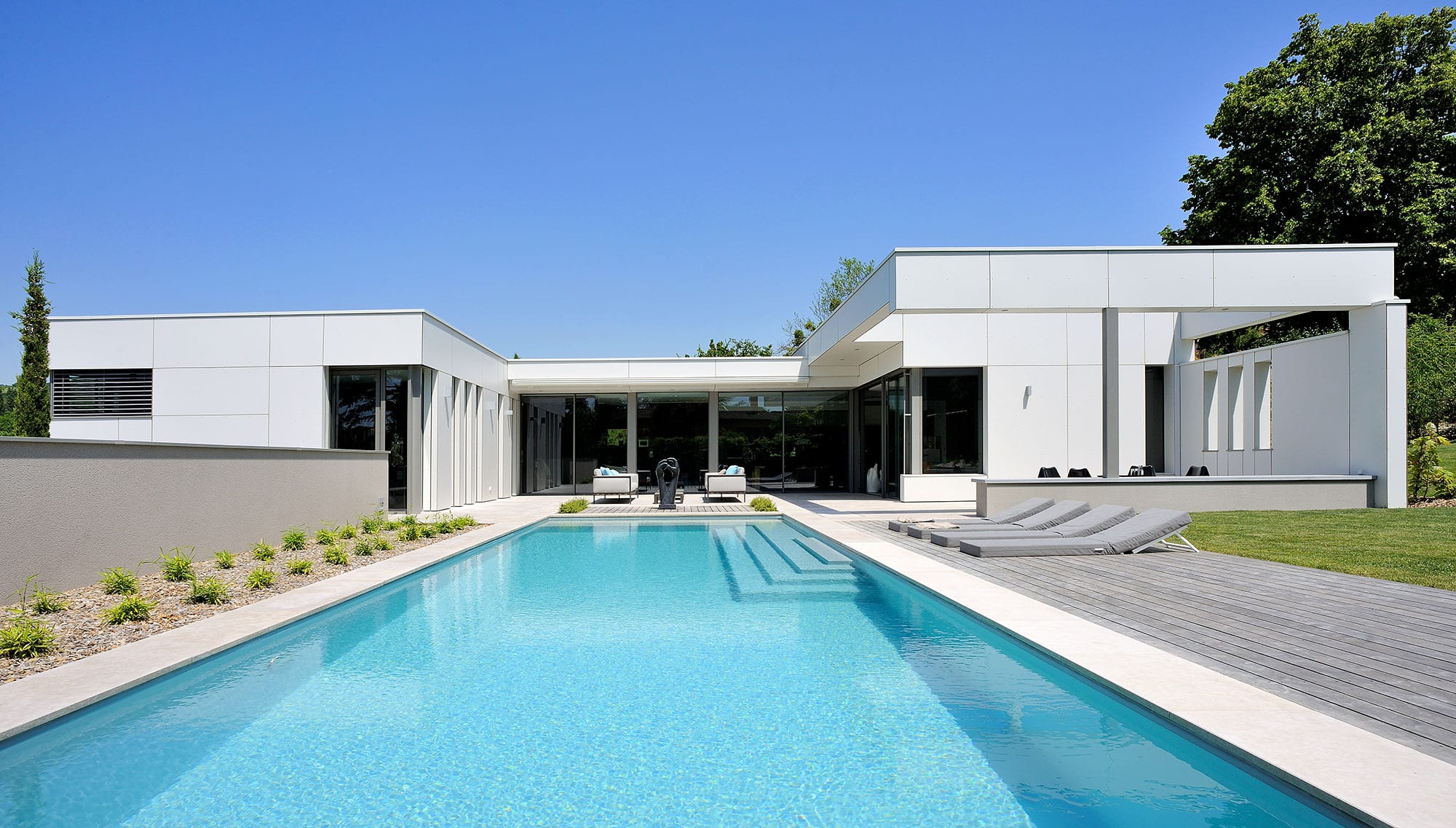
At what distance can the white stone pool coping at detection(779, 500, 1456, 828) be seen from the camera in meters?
2.34

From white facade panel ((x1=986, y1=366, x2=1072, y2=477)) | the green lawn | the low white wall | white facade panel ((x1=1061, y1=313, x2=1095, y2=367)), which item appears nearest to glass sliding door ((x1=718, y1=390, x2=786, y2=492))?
the low white wall

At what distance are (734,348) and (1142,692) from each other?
43251 mm

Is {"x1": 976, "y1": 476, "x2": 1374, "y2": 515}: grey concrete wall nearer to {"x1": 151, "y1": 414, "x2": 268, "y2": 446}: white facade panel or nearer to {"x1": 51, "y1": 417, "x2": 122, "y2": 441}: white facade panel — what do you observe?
{"x1": 151, "y1": 414, "x2": 268, "y2": 446}: white facade panel

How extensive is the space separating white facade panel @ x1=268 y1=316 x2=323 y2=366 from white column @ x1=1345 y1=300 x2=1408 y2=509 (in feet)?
58.9

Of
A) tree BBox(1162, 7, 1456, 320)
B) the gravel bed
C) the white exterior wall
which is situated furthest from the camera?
tree BBox(1162, 7, 1456, 320)

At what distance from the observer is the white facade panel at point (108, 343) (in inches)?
553

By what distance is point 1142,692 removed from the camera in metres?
3.46

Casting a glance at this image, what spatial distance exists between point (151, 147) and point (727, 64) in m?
12.0

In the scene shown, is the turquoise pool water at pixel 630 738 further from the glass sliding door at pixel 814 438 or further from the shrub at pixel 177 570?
the glass sliding door at pixel 814 438

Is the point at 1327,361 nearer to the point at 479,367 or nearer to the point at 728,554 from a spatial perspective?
the point at 728,554

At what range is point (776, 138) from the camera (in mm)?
19547

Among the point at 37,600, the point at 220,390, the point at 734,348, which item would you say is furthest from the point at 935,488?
the point at 734,348

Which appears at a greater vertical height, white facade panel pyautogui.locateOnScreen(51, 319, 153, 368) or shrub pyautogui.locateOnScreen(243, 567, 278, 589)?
white facade panel pyautogui.locateOnScreen(51, 319, 153, 368)

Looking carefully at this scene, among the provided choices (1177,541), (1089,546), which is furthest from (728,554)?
(1177,541)
